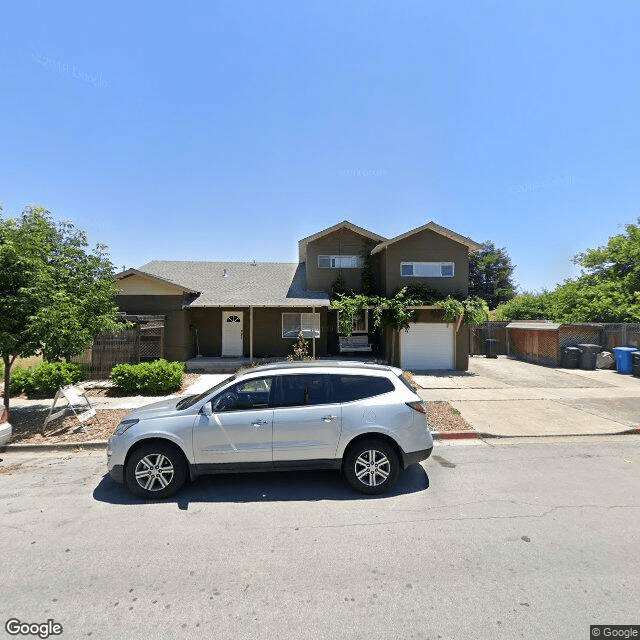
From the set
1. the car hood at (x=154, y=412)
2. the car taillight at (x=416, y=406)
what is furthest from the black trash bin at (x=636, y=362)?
the car hood at (x=154, y=412)

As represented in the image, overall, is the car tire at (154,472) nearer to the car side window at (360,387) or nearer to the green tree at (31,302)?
the car side window at (360,387)

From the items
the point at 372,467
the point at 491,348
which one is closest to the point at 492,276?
the point at 491,348

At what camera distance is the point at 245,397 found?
Answer: 15.9 ft

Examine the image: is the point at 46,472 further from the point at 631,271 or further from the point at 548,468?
the point at 631,271

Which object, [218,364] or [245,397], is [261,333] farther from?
[245,397]

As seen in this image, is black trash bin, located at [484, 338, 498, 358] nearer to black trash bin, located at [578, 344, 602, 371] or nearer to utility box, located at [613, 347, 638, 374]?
black trash bin, located at [578, 344, 602, 371]

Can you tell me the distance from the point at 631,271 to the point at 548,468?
25633 millimetres

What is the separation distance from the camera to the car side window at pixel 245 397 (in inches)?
188

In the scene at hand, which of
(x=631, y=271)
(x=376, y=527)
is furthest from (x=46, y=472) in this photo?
(x=631, y=271)

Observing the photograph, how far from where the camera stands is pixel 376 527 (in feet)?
12.9

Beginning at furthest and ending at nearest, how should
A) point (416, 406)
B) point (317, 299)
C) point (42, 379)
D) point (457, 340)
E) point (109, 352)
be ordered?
point (317, 299) < point (457, 340) < point (109, 352) < point (42, 379) < point (416, 406)

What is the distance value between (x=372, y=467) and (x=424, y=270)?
1293cm

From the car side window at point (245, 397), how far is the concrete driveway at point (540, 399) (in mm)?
4997

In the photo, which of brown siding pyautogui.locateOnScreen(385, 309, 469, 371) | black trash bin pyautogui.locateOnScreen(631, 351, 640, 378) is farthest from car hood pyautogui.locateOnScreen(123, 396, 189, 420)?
black trash bin pyautogui.locateOnScreen(631, 351, 640, 378)
